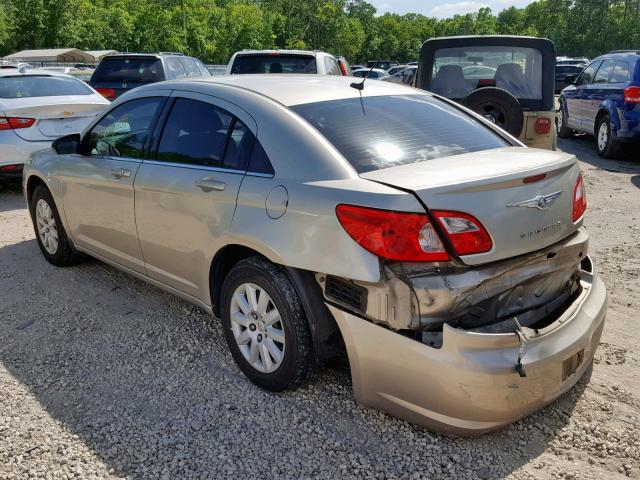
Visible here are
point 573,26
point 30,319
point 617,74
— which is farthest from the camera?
point 573,26

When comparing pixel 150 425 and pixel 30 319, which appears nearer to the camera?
pixel 150 425

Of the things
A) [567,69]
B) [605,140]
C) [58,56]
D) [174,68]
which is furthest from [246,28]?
[605,140]

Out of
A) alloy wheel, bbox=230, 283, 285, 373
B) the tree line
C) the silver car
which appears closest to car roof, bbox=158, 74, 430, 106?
the silver car

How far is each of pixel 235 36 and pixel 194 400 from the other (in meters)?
61.2

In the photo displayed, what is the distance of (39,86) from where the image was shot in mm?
8586

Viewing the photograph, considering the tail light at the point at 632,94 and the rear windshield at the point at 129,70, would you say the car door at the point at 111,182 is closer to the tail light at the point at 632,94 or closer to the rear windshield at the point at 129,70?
the rear windshield at the point at 129,70

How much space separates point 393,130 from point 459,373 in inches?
56.9

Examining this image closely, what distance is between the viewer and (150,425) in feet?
10.3

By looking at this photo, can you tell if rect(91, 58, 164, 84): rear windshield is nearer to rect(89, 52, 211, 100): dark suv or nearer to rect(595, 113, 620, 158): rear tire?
rect(89, 52, 211, 100): dark suv

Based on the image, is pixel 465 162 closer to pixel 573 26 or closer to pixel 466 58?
pixel 466 58

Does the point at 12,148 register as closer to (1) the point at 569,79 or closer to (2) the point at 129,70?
(2) the point at 129,70

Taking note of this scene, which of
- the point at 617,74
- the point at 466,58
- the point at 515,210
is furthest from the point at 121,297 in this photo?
the point at 617,74

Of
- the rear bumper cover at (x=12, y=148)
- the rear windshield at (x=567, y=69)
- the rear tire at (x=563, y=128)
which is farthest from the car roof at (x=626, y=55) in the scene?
the rear windshield at (x=567, y=69)

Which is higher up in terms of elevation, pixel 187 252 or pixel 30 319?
pixel 187 252
